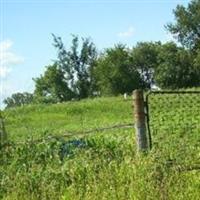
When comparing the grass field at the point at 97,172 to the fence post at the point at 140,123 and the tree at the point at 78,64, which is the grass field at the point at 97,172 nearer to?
the fence post at the point at 140,123

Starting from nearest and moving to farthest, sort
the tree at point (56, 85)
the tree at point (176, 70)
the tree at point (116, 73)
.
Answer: the tree at point (176, 70), the tree at point (116, 73), the tree at point (56, 85)

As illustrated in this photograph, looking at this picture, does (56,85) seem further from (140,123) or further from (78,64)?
(140,123)

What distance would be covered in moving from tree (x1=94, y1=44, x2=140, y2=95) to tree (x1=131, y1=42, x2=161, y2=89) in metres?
1.00

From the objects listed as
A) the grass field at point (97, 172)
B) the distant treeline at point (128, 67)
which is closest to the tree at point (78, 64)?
the distant treeline at point (128, 67)

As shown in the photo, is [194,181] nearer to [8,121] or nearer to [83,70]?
[8,121]

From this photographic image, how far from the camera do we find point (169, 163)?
6512 mm

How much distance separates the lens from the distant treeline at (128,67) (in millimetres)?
71250

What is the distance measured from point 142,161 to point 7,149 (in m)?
3.03

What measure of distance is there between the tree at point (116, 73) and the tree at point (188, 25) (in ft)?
26.2

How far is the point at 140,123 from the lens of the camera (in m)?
7.65

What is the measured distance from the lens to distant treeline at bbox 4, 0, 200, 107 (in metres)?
71.2

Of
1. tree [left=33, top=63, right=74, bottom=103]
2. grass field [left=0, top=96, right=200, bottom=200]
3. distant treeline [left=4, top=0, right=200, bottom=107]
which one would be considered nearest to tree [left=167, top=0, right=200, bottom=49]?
distant treeline [left=4, top=0, right=200, bottom=107]

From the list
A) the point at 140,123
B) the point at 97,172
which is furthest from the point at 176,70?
the point at 97,172

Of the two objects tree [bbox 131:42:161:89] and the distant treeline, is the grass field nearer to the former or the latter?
the distant treeline
